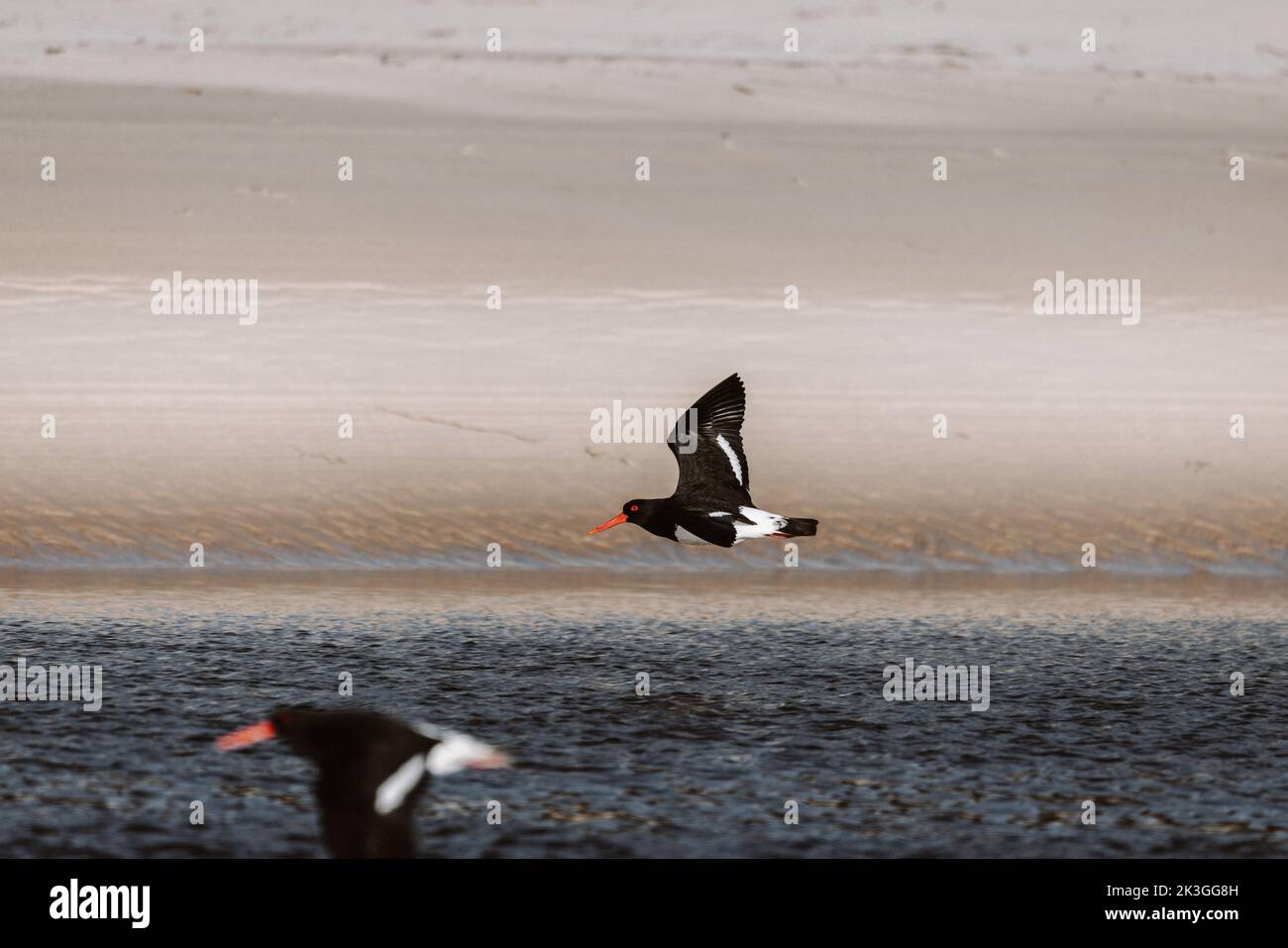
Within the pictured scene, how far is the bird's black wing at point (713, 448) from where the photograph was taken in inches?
591

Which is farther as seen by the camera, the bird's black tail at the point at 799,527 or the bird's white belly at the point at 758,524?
the bird's white belly at the point at 758,524

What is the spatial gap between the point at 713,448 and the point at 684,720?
14.5ft

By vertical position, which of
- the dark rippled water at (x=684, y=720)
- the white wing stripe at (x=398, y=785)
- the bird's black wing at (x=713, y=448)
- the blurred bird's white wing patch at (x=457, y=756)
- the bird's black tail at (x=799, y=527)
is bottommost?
the dark rippled water at (x=684, y=720)

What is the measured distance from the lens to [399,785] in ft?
23.6

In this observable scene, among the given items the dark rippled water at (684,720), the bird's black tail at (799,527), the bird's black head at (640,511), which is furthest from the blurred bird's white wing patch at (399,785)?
the bird's black head at (640,511)

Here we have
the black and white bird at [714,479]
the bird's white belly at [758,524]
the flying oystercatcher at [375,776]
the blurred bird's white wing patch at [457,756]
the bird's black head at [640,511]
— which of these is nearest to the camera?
the blurred bird's white wing patch at [457,756]

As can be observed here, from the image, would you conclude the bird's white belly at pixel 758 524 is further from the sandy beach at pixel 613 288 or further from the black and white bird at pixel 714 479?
the sandy beach at pixel 613 288

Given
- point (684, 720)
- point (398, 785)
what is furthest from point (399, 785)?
point (684, 720)

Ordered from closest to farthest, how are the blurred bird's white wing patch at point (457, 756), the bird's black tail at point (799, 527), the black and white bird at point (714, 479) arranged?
the blurred bird's white wing patch at point (457, 756), the bird's black tail at point (799, 527), the black and white bird at point (714, 479)

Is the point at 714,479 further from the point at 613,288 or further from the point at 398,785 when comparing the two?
the point at 398,785

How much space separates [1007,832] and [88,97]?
19821 mm

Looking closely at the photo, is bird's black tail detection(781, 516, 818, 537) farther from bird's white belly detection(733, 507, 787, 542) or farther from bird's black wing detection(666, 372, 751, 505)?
bird's black wing detection(666, 372, 751, 505)

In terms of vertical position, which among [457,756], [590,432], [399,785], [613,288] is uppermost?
[613,288]

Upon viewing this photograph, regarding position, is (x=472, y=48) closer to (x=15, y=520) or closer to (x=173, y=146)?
(x=173, y=146)
